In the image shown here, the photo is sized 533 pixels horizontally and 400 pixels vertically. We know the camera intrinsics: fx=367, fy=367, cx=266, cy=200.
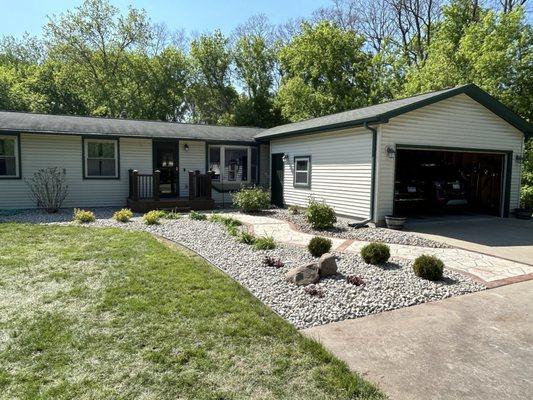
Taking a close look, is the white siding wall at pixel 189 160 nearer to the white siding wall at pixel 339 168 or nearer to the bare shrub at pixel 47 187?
the white siding wall at pixel 339 168

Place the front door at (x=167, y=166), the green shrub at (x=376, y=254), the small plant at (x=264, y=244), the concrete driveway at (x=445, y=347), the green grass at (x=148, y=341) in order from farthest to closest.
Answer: the front door at (x=167, y=166)
the small plant at (x=264, y=244)
the green shrub at (x=376, y=254)
the concrete driveway at (x=445, y=347)
the green grass at (x=148, y=341)

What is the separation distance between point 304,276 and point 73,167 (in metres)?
10.5

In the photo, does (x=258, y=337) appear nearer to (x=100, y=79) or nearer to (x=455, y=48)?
(x=455, y=48)

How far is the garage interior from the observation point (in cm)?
1199

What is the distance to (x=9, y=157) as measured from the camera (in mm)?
11711

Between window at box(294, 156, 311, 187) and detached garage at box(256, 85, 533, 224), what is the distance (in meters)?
0.03

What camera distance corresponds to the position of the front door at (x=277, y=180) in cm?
1388

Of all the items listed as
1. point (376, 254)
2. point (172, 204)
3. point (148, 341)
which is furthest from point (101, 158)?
point (148, 341)

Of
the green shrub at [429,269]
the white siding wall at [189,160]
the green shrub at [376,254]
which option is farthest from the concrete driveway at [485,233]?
the white siding wall at [189,160]

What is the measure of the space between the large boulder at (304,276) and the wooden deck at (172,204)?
786 cm

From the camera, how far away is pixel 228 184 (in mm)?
14867

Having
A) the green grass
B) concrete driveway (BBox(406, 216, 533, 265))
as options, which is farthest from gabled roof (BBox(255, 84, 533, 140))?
the green grass

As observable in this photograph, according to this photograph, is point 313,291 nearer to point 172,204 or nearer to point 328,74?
point 172,204

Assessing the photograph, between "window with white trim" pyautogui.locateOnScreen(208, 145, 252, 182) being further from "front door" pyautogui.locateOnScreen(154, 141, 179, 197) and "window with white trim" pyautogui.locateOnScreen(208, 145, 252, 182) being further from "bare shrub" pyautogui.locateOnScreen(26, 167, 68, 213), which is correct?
"bare shrub" pyautogui.locateOnScreen(26, 167, 68, 213)
